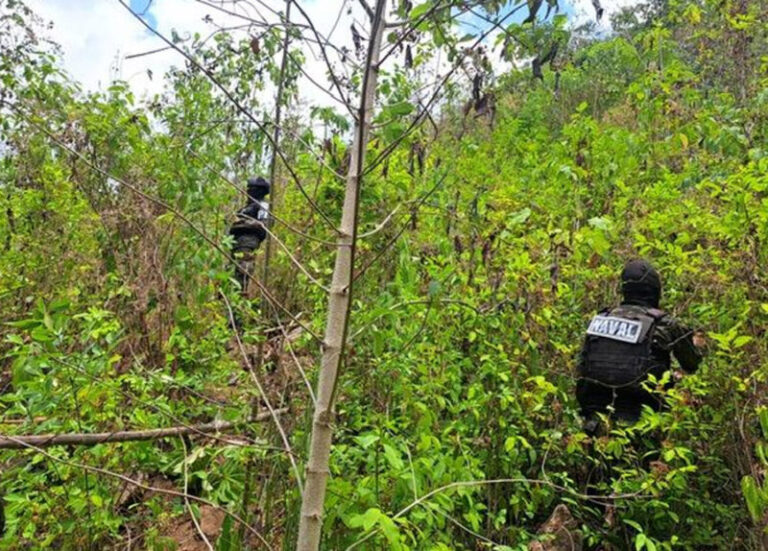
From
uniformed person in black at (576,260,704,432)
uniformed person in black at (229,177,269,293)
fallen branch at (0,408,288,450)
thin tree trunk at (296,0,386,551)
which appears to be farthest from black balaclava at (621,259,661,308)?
uniformed person in black at (229,177,269,293)

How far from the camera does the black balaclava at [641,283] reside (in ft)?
11.8

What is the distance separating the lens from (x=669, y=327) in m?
3.46

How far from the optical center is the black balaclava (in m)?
3.60

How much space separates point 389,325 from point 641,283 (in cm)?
168

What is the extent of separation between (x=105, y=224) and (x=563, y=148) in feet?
10.7

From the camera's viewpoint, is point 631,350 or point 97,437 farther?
point 631,350

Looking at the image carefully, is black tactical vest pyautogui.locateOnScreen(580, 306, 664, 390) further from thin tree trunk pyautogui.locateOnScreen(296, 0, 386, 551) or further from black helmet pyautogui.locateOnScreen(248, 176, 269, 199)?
black helmet pyautogui.locateOnScreen(248, 176, 269, 199)

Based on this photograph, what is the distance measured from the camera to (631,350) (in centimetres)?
351

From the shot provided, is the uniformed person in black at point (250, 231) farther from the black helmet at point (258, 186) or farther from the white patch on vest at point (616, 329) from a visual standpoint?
the white patch on vest at point (616, 329)

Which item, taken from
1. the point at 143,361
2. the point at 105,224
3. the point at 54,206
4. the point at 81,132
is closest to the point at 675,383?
the point at 143,361

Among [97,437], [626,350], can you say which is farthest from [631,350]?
[97,437]

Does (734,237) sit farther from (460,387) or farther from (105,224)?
(105,224)

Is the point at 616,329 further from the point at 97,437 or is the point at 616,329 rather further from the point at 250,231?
the point at 250,231

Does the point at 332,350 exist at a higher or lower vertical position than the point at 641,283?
lower
